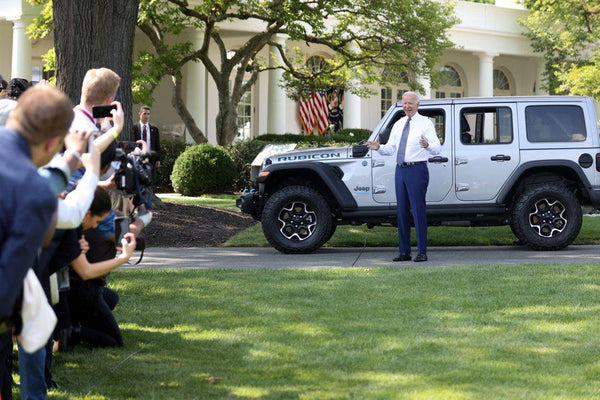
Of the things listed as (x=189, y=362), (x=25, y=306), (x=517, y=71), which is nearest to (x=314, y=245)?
(x=189, y=362)

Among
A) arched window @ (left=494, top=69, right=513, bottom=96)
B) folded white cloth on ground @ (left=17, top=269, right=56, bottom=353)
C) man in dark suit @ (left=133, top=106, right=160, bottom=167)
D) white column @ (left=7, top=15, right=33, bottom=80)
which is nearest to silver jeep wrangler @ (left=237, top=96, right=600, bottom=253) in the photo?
man in dark suit @ (left=133, top=106, right=160, bottom=167)

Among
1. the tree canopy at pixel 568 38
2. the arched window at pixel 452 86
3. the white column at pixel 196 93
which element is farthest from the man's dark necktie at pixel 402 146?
the arched window at pixel 452 86

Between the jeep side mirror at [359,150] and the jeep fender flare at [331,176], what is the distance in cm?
29

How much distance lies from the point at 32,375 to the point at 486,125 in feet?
29.3

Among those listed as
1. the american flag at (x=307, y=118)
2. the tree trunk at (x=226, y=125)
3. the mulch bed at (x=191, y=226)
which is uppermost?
the american flag at (x=307, y=118)

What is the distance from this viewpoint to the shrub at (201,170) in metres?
23.8

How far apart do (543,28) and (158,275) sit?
32.3 metres

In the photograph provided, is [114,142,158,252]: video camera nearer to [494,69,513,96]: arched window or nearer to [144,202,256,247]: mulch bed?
[144,202,256,247]: mulch bed

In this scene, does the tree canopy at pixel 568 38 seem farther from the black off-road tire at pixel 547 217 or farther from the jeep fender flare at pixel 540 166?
the black off-road tire at pixel 547 217

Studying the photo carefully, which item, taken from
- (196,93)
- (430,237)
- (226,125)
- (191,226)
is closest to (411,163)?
(430,237)

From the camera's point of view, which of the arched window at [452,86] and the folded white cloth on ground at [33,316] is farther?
the arched window at [452,86]

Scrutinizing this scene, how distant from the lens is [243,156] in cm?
2691

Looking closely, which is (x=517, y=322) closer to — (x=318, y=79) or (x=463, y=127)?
(x=463, y=127)

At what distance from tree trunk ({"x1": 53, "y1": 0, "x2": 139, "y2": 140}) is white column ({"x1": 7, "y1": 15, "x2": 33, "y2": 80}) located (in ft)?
58.4
